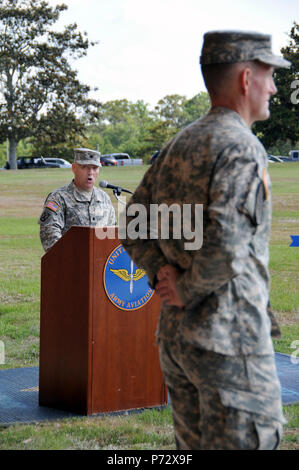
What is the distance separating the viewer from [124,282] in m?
4.61

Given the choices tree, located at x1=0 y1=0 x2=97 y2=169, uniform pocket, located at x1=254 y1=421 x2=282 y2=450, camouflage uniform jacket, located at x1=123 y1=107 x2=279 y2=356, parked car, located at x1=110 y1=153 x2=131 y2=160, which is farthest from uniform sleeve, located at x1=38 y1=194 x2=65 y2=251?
parked car, located at x1=110 y1=153 x2=131 y2=160

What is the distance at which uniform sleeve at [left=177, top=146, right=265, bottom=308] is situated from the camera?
1964 mm

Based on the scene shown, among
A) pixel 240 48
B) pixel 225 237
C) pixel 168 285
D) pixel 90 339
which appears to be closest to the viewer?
pixel 225 237

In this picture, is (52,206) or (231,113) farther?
(52,206)

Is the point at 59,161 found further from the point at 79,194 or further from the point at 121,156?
the point at 79,194

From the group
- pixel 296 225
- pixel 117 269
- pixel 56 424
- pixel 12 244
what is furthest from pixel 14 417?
pixel 296 225

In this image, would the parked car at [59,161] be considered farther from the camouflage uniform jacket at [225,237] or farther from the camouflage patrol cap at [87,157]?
the camouflage uniform jacket at [225,237]

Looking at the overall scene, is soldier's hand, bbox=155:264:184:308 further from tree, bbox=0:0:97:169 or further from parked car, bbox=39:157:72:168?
parked car, bbox=39:157:72:168

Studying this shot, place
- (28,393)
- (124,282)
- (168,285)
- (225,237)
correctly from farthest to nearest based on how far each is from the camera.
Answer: (28,393) → (124,282) → (168,285) → (225,237)

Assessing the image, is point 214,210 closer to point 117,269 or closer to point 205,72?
point 205,72

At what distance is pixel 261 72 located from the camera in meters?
2.14

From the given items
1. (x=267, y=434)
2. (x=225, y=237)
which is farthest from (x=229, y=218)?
(x=267, y=434)

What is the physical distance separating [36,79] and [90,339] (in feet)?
80.1

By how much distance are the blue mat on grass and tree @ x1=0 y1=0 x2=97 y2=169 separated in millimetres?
22542
